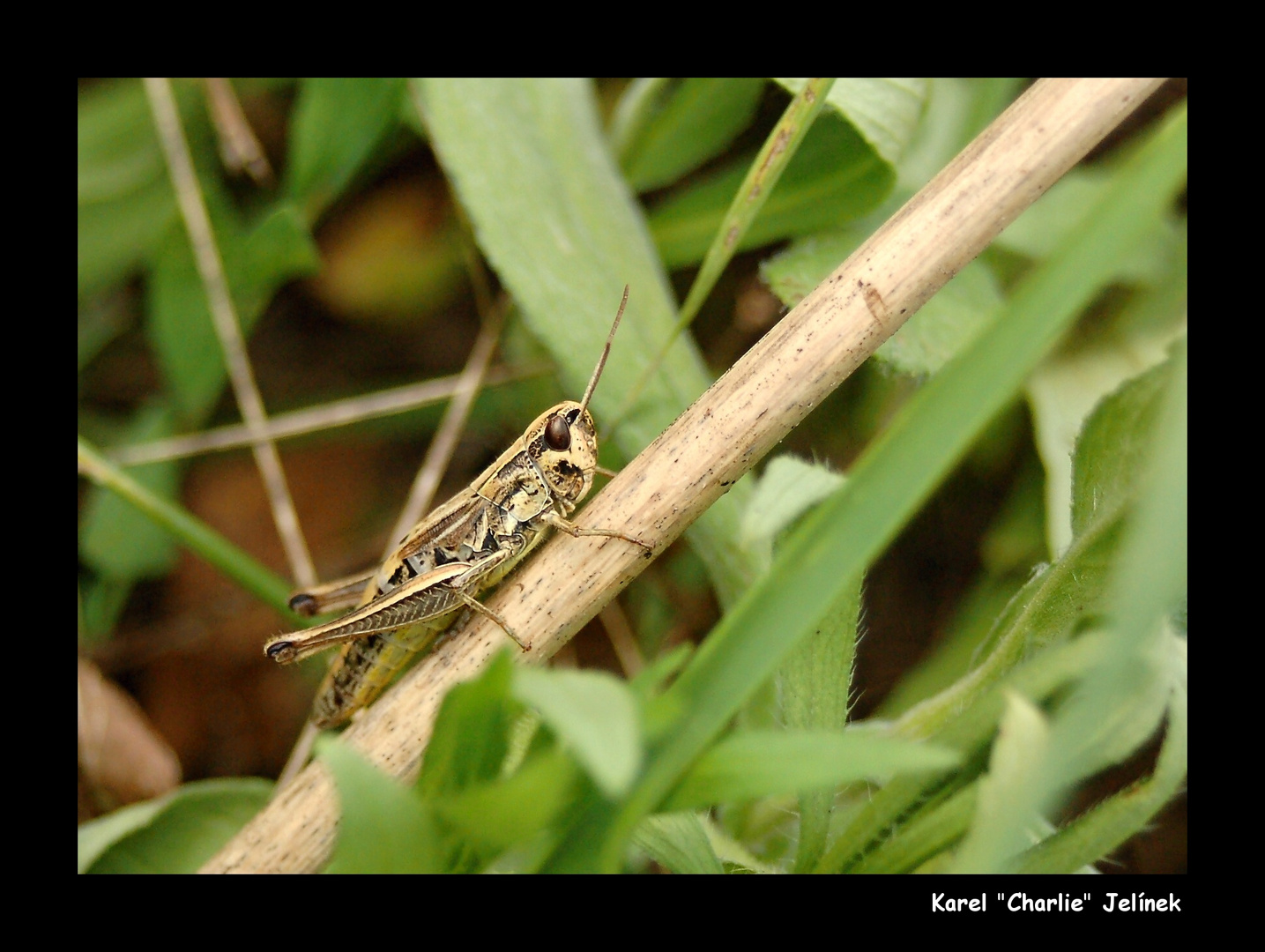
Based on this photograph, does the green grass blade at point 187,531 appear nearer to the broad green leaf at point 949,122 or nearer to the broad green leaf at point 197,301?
the broad green leaf at point 197,301

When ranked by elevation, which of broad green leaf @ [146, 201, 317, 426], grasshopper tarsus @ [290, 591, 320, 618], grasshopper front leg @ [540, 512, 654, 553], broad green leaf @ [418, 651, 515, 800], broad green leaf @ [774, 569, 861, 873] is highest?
broad green leaf @ [146, 201, 317, 426]

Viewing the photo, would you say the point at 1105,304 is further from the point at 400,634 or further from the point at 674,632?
the point at 400,634

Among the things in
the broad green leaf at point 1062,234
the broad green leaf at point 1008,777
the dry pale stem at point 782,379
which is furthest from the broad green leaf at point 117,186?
the broad green leaf at point 1008,777

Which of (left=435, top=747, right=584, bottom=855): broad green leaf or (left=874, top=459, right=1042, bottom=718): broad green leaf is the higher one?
(left=874, top=459, right=1042, bottom=718): broad green leaf

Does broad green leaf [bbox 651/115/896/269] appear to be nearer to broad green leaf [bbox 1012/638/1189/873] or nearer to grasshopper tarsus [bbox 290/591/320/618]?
broad green leaf [bbox 1012/638/1189/873]

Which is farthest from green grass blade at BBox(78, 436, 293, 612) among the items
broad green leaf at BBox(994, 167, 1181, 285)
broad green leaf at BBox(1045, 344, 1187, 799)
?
broad green leaf at BBox(994, 167, 1181, 285)

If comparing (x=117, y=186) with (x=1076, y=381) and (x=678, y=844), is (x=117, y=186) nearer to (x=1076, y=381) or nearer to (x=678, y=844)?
(x=678, y=844)

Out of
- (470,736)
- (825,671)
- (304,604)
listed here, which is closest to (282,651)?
(304,604)
